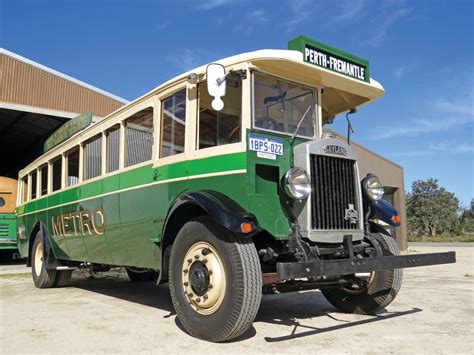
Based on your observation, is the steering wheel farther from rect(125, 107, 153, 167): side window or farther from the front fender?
rect(125, 107, 153, 167): side window

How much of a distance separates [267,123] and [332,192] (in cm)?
101

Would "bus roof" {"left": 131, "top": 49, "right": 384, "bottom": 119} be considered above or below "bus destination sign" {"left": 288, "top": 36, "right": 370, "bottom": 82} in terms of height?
below

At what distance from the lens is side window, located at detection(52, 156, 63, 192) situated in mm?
8856

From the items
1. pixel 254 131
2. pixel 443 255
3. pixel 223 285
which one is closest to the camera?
pixel 223 285

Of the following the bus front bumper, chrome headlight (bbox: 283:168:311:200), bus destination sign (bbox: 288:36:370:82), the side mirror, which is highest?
bus destination sign (bbox: 288:36:370:82)

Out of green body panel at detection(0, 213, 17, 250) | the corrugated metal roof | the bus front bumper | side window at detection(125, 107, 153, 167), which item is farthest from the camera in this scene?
the corrugated metal roof

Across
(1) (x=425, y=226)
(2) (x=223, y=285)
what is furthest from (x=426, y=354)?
(1) (x=425, y=226)

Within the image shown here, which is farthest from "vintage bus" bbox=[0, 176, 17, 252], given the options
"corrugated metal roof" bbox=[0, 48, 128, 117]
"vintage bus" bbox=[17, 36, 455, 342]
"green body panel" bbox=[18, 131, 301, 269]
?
"vintage bus" bbox=[17, 36, 455, 342]

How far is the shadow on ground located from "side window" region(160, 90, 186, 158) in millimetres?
1985

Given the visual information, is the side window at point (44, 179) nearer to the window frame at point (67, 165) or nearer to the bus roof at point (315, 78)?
the window frame at point (67, 165)

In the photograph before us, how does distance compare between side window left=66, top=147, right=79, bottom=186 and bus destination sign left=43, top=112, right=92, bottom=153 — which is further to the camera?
bus destination sign left=43, top=112, right=92, bottom=153

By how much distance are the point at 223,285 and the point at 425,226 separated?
60.5 meters

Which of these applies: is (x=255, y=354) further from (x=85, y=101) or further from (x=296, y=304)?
(x=85, y=101)

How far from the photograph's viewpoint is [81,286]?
9266mm
